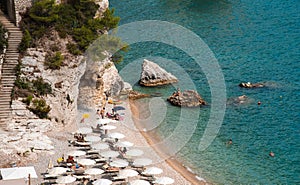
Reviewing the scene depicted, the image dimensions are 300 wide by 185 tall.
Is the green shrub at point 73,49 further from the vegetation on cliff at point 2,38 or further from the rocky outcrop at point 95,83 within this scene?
the vegetation on cliff at point 2,38

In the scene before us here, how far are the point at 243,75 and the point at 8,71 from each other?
26591 mm

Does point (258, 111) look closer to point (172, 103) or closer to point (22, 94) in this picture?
point (172, 103)

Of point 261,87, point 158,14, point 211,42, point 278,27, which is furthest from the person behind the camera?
point 158,14

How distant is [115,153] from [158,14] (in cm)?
4482

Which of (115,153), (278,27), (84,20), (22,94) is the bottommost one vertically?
(115,153)

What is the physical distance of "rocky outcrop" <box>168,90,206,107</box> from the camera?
54531mm

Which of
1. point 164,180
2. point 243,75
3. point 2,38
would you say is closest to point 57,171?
point 164,180

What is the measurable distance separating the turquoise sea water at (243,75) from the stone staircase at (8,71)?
1335cm

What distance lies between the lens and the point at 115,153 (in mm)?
41312

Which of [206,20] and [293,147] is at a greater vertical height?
[206,20]

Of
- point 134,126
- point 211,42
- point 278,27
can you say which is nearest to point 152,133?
point 134,126

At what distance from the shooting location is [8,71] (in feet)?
148

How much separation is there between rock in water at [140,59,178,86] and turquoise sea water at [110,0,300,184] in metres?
0.86

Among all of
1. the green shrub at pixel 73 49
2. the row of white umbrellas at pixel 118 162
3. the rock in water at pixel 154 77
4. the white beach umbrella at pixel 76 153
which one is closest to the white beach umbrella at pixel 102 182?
the row of white umbrellas at pixel 118 162
